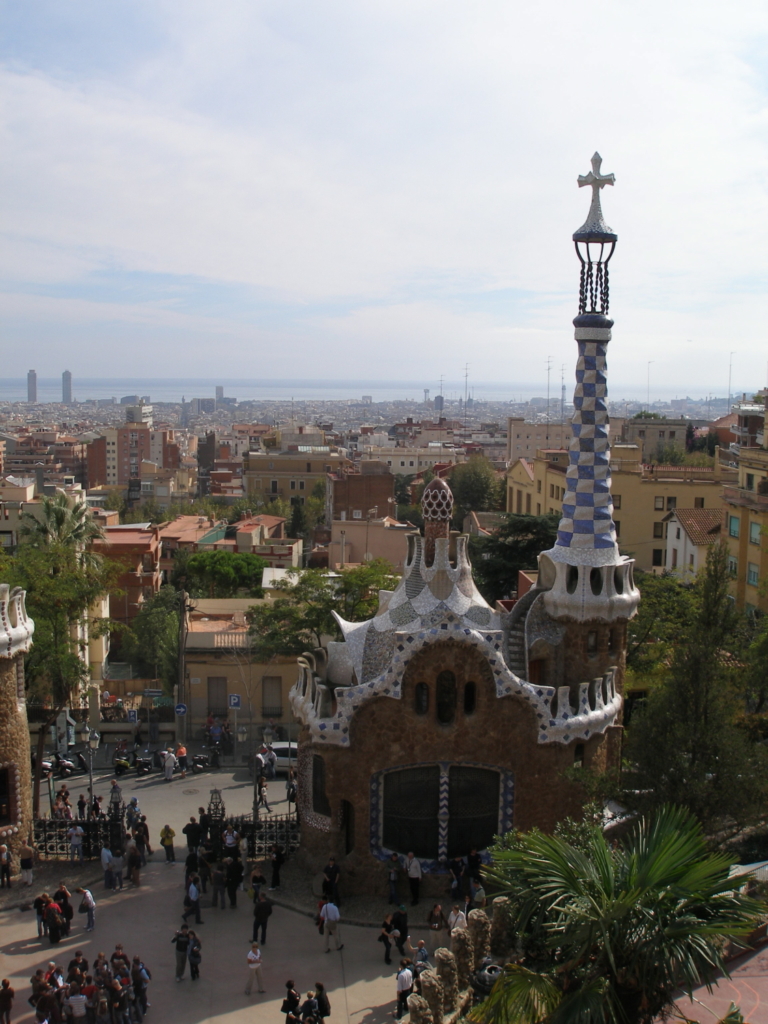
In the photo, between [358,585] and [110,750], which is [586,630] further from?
[110,750]

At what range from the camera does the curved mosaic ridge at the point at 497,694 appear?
1886 centimetres

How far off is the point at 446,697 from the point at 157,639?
25059 millimetres

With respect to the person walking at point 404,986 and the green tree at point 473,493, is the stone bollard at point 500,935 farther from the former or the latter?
the green tree at point 473,493

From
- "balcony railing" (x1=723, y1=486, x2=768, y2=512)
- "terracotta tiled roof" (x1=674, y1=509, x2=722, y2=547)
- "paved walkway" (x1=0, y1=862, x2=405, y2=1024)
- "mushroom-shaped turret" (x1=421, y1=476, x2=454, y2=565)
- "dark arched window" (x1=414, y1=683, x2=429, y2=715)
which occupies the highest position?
"mushroom-shaped turret" (x1=421, y1=476, x2=454, y2=565)

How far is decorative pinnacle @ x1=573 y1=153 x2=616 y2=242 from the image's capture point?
20.5m

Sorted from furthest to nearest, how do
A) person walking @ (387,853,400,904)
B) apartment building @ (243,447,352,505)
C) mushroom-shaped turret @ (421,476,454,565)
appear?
1. apartment building @ (243,447,352,505)
2. mushroom-shaped turret @ (421,476,454,565)
3. person walking @ (387,853,400,904)

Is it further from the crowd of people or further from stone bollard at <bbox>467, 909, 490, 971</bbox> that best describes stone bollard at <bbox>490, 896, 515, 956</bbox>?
the crowd of people

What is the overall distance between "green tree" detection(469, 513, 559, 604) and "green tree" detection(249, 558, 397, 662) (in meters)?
9.91

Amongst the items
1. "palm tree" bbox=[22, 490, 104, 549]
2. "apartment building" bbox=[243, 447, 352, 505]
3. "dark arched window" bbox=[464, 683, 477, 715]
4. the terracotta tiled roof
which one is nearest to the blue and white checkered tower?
"dark arched window" bbox=[464, 683, 477, 715]

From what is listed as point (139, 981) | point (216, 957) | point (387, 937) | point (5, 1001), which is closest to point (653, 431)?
point (387, 937)

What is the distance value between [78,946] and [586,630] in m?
11.3

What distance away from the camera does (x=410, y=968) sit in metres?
15.4

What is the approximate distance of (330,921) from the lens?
17.3m

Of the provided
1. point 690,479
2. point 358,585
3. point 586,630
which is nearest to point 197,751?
point 358,585
